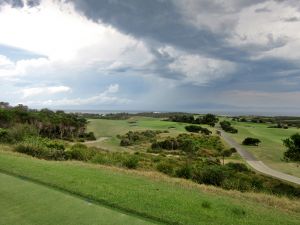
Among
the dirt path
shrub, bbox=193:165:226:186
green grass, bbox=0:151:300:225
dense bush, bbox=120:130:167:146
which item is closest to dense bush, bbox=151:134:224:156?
the dirt path

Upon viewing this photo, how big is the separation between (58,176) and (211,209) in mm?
5742

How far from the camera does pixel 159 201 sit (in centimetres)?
910

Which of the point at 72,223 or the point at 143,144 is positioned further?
the point at 143,144

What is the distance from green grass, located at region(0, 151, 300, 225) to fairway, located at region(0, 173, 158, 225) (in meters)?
0.78

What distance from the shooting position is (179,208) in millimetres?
8547

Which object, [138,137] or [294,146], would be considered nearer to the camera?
[294,146]

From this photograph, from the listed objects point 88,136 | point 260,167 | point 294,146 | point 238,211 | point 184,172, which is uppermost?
point 238,211

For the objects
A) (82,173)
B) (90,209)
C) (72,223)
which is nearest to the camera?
(72,223)

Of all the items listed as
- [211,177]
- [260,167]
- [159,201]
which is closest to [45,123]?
[260,167]

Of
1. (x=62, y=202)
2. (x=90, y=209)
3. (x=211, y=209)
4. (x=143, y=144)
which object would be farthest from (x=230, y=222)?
(x=143, y=144)

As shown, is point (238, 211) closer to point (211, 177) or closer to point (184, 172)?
point (211, 177)

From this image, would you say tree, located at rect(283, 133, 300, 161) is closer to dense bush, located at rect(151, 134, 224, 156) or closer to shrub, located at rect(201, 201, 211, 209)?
shrub, located at rect(201, 201, 211, 209)

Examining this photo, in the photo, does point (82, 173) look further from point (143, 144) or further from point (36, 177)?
point (143, 144)

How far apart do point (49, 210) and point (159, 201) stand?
3.04 metres
